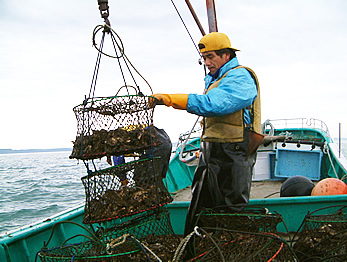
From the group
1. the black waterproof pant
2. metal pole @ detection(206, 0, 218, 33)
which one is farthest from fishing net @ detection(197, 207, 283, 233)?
metal pole @ detection(206, 0, 218, 33)

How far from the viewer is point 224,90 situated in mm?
3105

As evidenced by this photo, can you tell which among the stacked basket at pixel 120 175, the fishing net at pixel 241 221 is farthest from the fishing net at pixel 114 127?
the fishing net at pixel 241 221

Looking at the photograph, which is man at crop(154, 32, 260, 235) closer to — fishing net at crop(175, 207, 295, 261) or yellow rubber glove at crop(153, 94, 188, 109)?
yellow rubber glove at crop(153, 94, 188, 109)

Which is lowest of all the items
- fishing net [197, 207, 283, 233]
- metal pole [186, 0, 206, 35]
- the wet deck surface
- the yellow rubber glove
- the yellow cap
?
the wet deck surface

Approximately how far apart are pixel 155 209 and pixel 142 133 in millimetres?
724

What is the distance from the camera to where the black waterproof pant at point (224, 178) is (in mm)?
3371

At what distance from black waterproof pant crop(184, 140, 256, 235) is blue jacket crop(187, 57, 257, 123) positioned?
46 cm

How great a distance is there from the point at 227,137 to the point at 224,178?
1.33 ft

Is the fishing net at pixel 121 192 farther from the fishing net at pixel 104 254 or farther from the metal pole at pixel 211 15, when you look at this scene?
the metal pole at pixel 211 15

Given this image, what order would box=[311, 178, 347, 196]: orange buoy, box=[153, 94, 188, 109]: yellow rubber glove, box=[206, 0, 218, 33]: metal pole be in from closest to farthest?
box=[153, 94, 188, 109]: yellow rubber glove < box=[311, 178, 347, 196]: orange buoy < box=[206, 0, 218, 33]: metal pole

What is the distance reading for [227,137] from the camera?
3367 mm

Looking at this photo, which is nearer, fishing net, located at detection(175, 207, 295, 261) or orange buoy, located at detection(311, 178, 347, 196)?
fishing net, located at detection(175, 207, 295, 261)

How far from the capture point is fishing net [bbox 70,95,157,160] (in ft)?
9.77

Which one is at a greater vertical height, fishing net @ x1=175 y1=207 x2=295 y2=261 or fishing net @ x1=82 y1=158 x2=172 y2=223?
fishing net @ x1=82 y1=158 x2=172 y2=223
